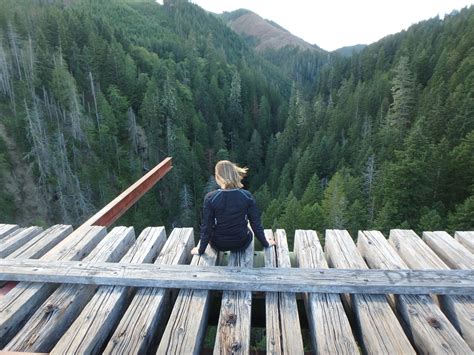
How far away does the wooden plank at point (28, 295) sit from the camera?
207cm

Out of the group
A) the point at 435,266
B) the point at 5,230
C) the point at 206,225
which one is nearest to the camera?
the point at 435,266

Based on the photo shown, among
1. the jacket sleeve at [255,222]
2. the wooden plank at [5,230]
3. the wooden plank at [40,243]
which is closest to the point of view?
the wooden plank at [40,243]

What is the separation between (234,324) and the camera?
2.04 meters

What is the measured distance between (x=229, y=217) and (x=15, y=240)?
2.21m

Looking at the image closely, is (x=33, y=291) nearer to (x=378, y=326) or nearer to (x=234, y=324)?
(x=234, y=324)

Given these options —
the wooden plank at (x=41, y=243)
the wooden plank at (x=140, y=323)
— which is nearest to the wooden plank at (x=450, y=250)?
the wooden plank at (x=140, y=323)

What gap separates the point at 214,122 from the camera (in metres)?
67.4

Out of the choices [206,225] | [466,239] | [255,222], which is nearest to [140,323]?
[206,225]

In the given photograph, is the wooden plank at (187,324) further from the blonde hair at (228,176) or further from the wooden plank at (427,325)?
the wooden plank at (427,325)

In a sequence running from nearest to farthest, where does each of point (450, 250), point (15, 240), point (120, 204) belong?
point (450, 250) → point (15, 240) → point (120, 204)

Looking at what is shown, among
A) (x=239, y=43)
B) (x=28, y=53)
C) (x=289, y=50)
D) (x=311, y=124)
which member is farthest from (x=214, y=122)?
(x=289, y=50)

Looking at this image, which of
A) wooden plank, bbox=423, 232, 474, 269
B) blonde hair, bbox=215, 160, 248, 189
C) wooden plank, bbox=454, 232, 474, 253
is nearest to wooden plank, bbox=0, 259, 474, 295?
wooden plank, bbox=423, 232, 474, 269

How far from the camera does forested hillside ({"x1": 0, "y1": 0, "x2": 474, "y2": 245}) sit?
28.6 meters

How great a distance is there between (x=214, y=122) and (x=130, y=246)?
6567cm
